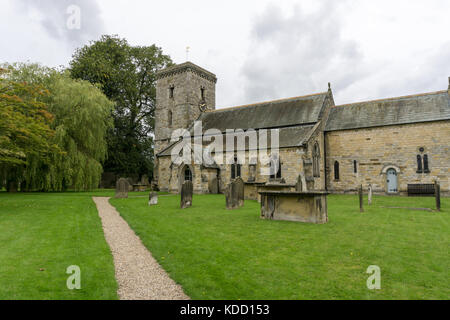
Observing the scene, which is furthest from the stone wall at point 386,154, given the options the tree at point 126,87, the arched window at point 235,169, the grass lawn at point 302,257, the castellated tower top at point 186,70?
the tree at point 126,87

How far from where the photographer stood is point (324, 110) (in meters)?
24.5

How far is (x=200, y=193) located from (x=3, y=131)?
14039 millimetres

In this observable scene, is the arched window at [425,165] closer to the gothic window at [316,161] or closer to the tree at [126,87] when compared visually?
the gothic window at [316,161]

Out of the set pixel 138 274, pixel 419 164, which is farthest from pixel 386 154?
pixel 138 274

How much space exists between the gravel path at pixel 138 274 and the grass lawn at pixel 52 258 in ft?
0.61

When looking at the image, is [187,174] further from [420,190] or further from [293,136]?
[420,190]

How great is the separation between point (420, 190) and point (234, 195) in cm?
1523

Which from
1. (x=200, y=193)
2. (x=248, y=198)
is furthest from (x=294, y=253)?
(x=200, y=193)

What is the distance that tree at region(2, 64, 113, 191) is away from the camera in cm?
1995

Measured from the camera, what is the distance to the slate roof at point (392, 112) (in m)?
20.5

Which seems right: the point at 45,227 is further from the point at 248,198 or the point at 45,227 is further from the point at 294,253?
the point at 248,198

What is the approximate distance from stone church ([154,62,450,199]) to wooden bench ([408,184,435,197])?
0.50m

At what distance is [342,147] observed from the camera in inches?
928

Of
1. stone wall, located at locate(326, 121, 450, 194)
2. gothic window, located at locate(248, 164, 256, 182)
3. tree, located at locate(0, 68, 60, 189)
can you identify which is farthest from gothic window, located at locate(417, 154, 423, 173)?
tree, located at locate(0, 68, 60, 189)
